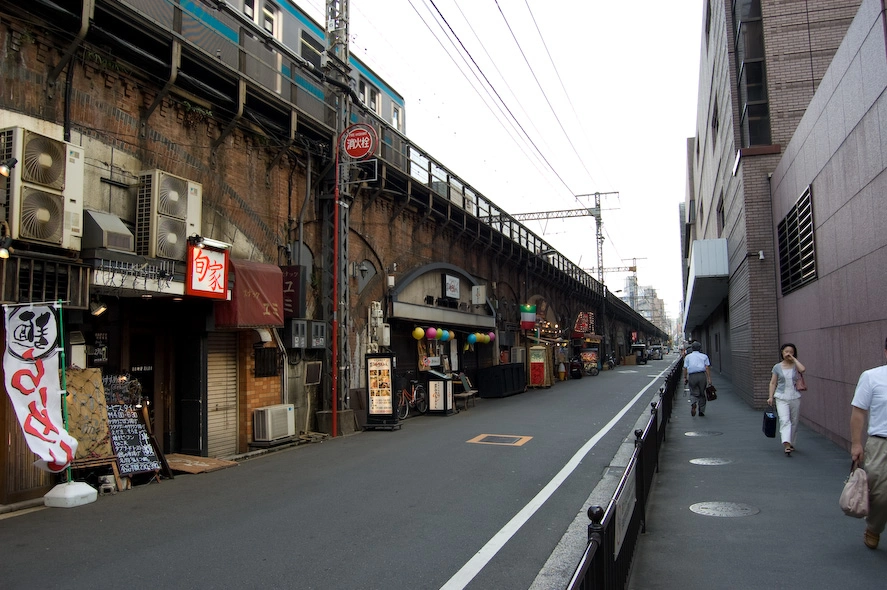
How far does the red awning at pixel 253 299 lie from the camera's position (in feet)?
36.4

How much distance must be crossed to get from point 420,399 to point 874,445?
14.6m

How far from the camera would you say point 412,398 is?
1869 centimetres

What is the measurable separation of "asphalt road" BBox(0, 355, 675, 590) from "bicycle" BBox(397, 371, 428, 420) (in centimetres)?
628

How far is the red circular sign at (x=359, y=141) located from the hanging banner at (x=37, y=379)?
8168mm

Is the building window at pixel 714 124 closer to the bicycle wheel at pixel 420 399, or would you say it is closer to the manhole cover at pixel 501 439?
the bicycle wheel at pixel 420 399

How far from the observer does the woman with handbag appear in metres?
9.12

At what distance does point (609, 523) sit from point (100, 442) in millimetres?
7588

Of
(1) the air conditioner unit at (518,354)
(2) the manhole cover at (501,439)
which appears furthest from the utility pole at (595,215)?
(2) the manhole cover at (501,439)

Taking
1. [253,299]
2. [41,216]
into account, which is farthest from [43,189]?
[253,299]

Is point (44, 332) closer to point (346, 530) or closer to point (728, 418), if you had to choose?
point (346, 530)

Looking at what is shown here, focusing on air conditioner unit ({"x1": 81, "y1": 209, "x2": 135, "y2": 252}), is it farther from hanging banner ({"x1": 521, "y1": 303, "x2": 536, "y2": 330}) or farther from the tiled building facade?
hanging banner ({"x1": 521, "y1": 303, "x2": 536, "y2": 330})

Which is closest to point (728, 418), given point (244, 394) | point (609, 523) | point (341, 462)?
point (341, 462)

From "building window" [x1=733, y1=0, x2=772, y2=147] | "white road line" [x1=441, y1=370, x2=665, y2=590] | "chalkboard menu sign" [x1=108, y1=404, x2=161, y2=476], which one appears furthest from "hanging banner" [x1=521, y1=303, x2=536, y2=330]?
"chalkboard menu sign" [x1=108, y1=404, x2=161, y2=476]

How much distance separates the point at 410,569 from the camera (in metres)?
5.25
